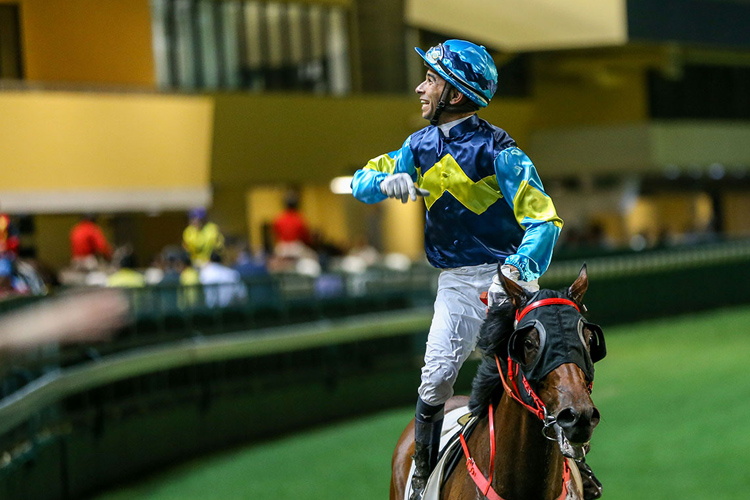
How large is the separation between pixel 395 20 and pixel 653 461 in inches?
590

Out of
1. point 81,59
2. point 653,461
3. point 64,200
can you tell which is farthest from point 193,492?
point 81,59

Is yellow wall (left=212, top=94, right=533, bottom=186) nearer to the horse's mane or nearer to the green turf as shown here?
the green turf

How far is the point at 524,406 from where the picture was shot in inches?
136

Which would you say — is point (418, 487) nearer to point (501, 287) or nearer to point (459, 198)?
point (501, 287)

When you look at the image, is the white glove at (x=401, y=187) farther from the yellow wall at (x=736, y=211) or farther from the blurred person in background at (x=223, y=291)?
the yellow wall at (x=736, y=211)

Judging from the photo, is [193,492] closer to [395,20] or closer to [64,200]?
[64,200]

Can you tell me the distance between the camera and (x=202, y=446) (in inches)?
376

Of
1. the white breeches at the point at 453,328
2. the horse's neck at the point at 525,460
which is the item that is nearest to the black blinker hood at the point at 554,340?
the horse's neck at the point at 525,460

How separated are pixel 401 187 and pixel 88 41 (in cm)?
1564

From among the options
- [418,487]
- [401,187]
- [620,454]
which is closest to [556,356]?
[401,187]

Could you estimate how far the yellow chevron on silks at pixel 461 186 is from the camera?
3750mm

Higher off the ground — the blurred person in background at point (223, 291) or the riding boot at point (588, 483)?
the blurred person in background at point (223, 291)

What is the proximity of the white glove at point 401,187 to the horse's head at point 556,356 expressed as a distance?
0.42 metres

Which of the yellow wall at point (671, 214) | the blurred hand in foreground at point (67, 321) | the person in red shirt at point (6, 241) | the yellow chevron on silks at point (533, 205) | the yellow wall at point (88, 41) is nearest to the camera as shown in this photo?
the yellow chevron on silks at point (533, 205)
